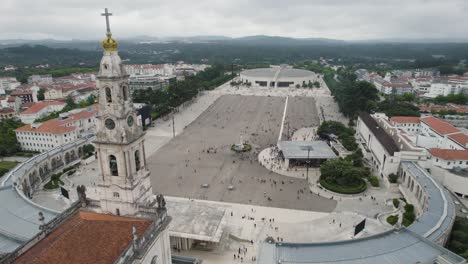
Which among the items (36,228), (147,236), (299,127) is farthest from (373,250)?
(299,127)

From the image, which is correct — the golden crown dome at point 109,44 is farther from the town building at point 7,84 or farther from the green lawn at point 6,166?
the town building at point 7,84

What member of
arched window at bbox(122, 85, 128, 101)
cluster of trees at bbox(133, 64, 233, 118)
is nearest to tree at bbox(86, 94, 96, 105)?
cluster of trees at bbox(133, 64, 233, 118)

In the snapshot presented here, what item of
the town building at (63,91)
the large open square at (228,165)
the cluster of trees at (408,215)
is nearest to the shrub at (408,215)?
the cluster of trees at (408,215)

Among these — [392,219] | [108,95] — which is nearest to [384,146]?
[392,219]

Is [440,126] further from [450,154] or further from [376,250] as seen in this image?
[376,250]

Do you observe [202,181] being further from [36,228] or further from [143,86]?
[143,86]

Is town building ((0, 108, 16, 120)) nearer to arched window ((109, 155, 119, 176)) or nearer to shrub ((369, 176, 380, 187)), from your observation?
arched window ((109, 155, 119, 176))
